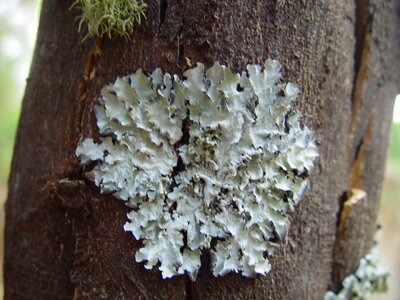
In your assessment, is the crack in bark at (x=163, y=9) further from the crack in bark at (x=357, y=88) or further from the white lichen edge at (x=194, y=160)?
the crack in bark at (x=357, y=88)

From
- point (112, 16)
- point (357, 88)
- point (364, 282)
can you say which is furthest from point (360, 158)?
Result: point (112, 16)

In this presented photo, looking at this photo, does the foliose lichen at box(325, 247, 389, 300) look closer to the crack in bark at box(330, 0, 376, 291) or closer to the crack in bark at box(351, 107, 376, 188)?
the crack in bark at box(330, 0, 376, 291)

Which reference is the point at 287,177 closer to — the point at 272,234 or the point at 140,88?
the point at 272,234

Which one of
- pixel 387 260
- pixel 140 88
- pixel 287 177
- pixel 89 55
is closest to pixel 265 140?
pixel 287 177

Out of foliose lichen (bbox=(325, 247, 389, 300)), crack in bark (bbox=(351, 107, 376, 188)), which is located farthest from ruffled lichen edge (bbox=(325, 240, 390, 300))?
crack in bark (bbox=(351, 107, 376, 188))

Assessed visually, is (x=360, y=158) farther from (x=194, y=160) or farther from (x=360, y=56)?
(x=194, y=160)

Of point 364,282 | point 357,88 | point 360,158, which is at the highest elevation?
point 357,88

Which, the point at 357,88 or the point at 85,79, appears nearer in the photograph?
the point at 85,79
